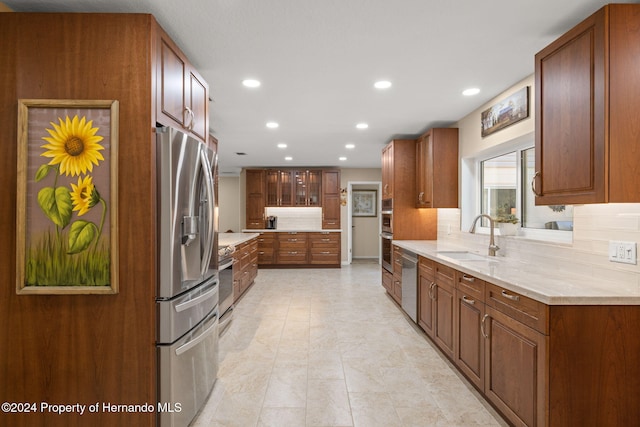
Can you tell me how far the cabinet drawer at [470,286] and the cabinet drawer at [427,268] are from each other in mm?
555

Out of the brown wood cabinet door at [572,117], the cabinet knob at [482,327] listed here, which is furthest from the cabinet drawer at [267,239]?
the brown wood cabinet door at [572,117]

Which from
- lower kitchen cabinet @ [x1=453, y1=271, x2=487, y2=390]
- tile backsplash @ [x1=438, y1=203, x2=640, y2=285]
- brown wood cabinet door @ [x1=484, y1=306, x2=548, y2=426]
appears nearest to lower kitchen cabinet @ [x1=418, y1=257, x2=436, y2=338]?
lower kitchen cabinet @ [x1=453, y1=271, x2=487, y2=390]

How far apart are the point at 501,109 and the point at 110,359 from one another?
3.57 m

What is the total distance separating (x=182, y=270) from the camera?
73.2 inches

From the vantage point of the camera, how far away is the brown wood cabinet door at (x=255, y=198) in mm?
7816

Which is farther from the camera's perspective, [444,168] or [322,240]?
[322,240]

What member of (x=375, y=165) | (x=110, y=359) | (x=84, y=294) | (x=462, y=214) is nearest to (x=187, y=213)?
(x=84, y=294)

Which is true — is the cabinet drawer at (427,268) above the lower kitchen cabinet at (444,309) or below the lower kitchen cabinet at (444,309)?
above

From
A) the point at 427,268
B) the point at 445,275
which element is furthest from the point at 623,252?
the point at 427,268

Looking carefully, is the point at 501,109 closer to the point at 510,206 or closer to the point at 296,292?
the point at 510,206

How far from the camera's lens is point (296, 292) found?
5410 millimetres

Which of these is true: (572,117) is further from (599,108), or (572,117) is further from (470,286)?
(470,286)

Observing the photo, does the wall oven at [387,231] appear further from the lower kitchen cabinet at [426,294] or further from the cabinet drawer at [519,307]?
the cabinet drawer at [519,307]

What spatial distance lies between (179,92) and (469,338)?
103 inches
